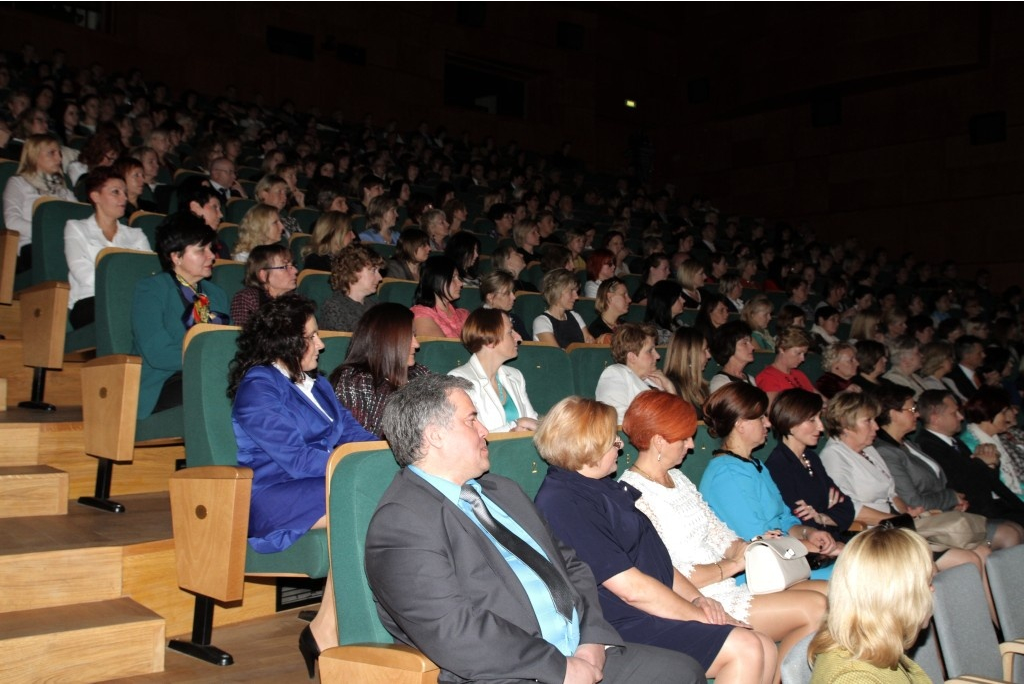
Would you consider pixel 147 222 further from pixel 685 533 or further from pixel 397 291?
pixel 685 533

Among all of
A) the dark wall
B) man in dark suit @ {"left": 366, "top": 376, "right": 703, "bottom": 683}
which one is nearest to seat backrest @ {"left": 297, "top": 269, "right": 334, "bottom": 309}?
man in dark suit @ {"left": 366, "top": 376, "right": 703, "bottom": 683}

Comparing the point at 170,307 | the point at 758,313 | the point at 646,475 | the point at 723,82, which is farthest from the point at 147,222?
the point at 723,82

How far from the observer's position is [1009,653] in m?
1.36

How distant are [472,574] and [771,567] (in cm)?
65

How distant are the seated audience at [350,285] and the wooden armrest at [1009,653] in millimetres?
1494

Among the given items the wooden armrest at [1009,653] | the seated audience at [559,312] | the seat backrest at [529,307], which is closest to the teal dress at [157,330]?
the seated audience at [559,312]

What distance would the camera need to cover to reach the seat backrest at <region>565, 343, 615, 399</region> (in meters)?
2.34

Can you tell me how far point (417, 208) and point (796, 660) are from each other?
9.16 ft

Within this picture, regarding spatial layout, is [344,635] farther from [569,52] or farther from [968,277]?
[569,52]

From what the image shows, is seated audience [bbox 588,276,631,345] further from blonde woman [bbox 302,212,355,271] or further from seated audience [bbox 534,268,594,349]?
blonde woman [bbox 302,212,355,271]

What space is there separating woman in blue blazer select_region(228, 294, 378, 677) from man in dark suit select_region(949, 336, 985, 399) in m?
2.79

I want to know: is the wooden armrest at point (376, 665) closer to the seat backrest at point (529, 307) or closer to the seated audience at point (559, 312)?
the seated audience at point (559, 312)

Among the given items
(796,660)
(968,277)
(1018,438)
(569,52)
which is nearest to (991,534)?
(1018,438)

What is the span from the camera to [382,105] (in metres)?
7.31
